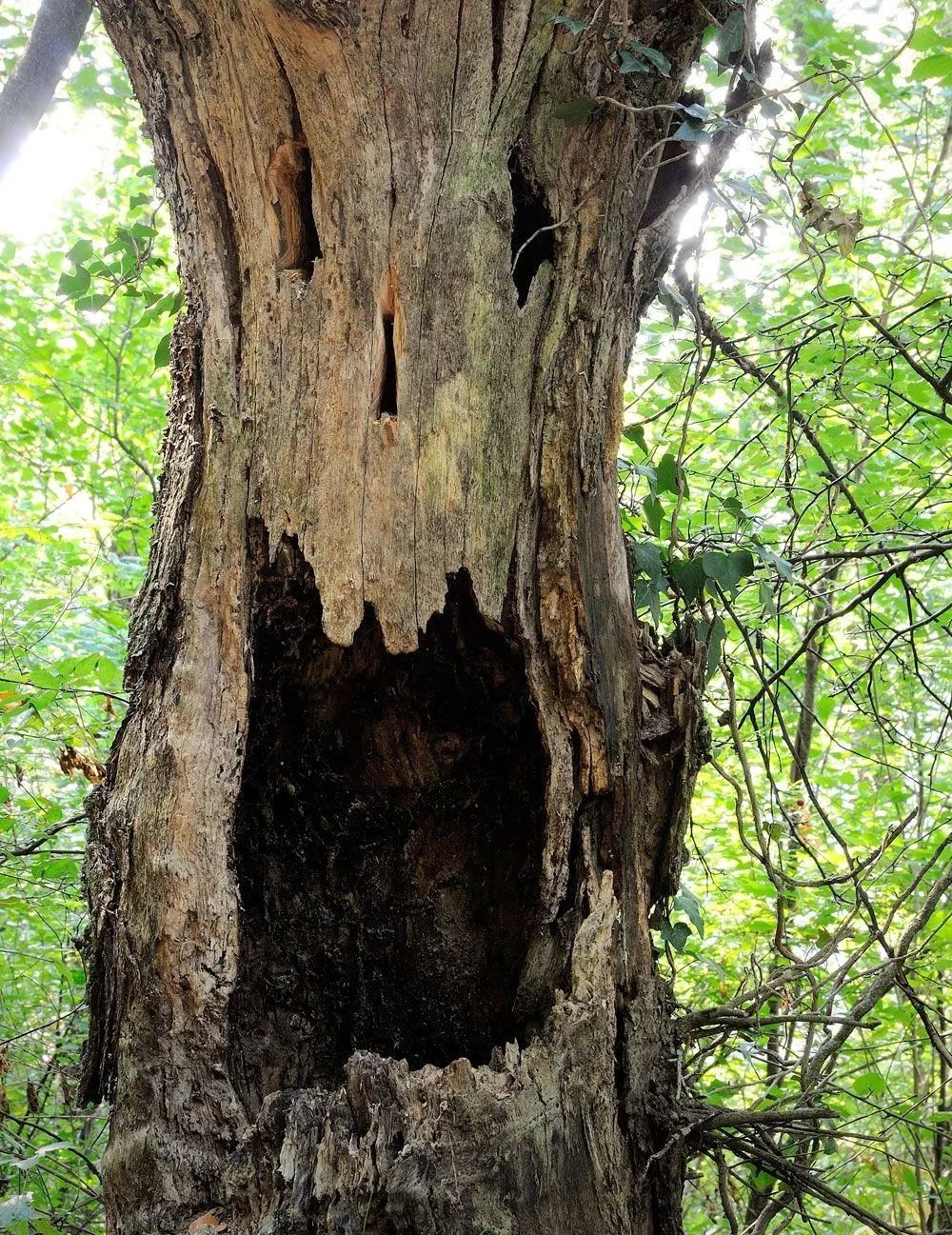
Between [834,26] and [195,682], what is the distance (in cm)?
413

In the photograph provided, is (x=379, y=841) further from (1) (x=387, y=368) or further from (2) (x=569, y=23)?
(2) (x=569, y=23)

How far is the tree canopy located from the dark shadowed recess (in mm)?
476

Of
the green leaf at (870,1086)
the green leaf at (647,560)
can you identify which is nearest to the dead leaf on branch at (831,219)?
the green leaf at (647,560)

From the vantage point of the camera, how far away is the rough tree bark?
1579mm

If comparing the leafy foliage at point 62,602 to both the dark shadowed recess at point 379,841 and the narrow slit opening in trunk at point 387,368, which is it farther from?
the narrow slit opening in trunk at point 387,368

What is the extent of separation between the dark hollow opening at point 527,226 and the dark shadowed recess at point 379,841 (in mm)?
656

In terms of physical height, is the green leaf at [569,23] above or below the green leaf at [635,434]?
above

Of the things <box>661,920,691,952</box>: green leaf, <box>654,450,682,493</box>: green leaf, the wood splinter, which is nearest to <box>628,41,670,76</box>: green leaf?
the wood splinter

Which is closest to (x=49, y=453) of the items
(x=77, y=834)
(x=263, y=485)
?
(x=77, y=834)

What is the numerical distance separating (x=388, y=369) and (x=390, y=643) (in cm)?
49

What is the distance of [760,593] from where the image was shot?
246 centimetres

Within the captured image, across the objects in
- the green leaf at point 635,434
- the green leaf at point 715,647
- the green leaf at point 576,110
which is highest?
the green leaf at point 576,110

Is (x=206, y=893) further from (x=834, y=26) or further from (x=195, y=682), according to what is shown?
(x=834, y=26)

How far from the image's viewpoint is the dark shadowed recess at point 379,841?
171cm
